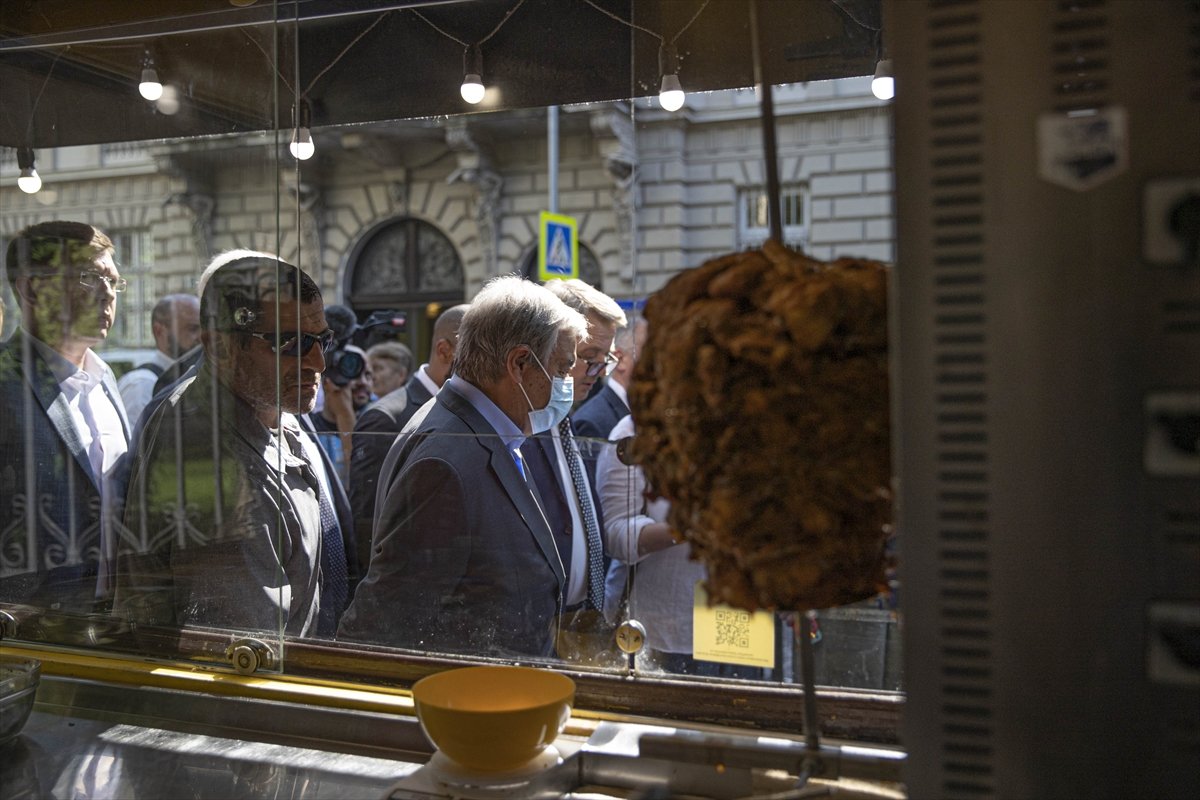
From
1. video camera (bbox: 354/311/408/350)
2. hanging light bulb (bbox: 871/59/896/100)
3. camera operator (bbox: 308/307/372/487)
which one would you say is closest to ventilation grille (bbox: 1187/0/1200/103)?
hanging light bulb (bbox: 871/59/896/100)

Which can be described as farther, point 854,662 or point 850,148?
point 854,662

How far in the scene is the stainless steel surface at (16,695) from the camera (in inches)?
46.9

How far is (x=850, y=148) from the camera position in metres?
1.02

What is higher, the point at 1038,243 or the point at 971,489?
the point at 1038,243

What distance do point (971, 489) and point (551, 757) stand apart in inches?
20.8

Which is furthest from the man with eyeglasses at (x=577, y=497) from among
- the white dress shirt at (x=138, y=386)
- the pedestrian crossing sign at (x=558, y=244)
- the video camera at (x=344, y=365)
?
the video camera at (x=344, y=365)


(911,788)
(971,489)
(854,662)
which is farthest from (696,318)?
(854,662)

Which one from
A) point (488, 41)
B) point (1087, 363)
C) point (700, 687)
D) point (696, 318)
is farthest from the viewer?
point (488, 41)

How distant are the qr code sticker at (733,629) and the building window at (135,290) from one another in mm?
1070

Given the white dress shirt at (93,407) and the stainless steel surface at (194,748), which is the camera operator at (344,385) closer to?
the white dress shirt at (93,407)

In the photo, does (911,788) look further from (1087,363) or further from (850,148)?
(850,148)

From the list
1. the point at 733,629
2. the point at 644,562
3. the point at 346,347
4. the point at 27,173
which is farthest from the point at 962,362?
the point at 346,347

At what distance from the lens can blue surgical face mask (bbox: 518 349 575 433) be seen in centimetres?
162

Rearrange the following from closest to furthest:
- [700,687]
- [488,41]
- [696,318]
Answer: [696,318] < [700,687] < [488,41]
